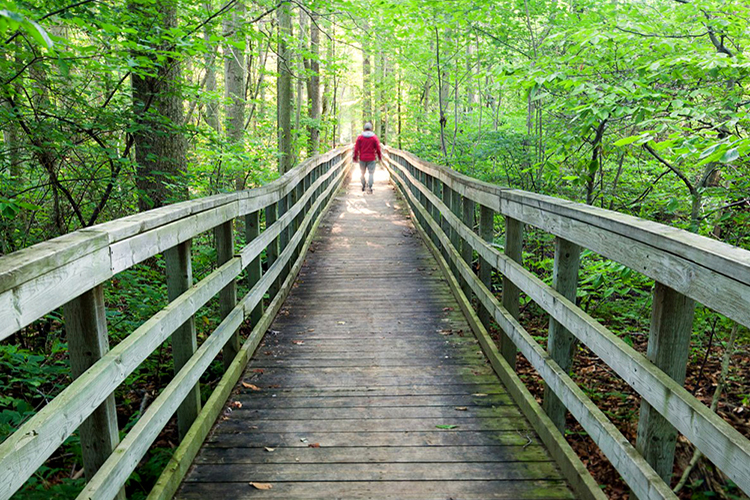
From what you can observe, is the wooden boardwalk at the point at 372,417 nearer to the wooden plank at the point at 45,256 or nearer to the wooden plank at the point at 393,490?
the wooden plank at the point at 393,490

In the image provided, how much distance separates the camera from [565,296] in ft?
10.3

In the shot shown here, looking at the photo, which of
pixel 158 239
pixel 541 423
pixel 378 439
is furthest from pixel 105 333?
pixel 541 423

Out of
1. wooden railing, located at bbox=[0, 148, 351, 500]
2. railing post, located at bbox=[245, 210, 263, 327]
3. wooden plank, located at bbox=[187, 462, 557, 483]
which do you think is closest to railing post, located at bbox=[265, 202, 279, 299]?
railing post, located at bbox=[245, 210, 263, 327]

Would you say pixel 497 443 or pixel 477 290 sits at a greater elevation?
pixel 477 290

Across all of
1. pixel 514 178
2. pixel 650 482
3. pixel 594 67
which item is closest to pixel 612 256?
pixel 650 482

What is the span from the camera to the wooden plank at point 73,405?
5.03 ft

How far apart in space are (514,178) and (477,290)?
19.4 feet

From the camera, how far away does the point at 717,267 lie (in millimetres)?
1706

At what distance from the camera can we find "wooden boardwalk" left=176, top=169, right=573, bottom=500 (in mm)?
2947

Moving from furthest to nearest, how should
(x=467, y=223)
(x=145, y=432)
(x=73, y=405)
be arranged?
(x=467, y=223) < (x=145, y=432) < (x=73, y=405)

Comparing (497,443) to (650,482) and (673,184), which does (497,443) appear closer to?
(650,482)

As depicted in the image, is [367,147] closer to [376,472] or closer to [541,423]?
[541,423]

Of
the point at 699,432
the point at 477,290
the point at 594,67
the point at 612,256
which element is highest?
the point at 594,67

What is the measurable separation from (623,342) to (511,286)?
168 cm
